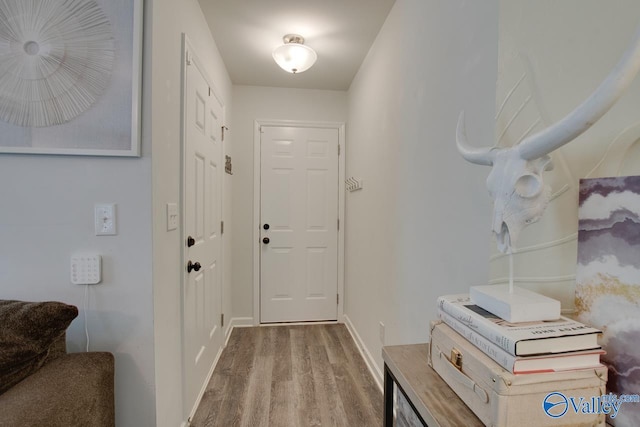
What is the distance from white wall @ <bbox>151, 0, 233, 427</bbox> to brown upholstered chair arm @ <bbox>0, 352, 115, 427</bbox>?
0.19 meters

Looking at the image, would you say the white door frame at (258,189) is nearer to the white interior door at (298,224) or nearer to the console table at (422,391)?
the white interior door at (298,224)

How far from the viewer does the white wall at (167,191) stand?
1229 mm

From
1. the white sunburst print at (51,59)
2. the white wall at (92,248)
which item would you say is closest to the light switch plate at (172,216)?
the white wall at (92,248)

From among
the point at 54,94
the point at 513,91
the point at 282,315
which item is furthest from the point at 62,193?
the point at 282,315

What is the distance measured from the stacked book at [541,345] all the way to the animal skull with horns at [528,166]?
6.9 inches

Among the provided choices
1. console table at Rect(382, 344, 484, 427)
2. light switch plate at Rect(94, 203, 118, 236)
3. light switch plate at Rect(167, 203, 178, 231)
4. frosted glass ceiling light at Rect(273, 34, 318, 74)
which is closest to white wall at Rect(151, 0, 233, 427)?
light switch plate at Rect(167, 203, 178, 231)

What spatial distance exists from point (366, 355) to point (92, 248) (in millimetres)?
2008

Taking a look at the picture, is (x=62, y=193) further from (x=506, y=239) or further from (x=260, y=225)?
(x=260, y=225)

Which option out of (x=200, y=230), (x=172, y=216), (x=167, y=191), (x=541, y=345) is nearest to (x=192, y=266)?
(x=200, y=230)

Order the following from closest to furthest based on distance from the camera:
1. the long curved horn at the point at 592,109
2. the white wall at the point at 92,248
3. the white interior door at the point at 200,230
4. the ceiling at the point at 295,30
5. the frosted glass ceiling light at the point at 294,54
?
1. the long curved horn at the point at 592,109
2. the white wall at the point at 92,248
3. the white interior door at the point at 200,230
4. the ceiling at the point at 295,30
5. the frosted glass ceiling light at the point at 294,54

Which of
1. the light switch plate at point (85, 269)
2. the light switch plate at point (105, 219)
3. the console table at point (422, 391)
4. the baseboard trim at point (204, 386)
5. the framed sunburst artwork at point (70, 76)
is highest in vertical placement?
the framed sunburst artwork at point (70, 76)

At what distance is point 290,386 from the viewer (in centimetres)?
199

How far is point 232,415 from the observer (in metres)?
1.71

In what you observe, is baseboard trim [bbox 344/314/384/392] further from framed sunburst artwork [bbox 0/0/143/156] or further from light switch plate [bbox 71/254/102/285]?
framed sunburst artwork [bbox 0/0/143/156]
